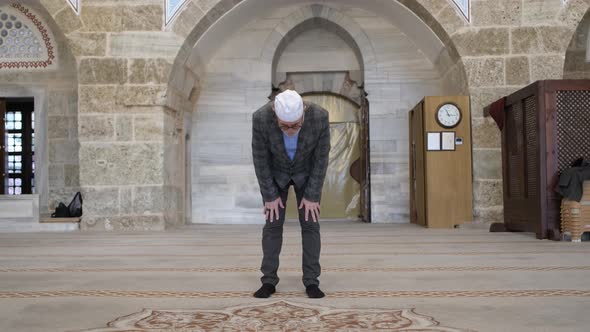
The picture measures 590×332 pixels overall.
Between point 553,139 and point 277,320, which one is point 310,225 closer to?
point 277,320

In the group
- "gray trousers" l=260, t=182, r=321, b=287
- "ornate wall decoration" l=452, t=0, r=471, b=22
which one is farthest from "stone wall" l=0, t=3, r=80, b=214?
"gray trousers" l=260, t=182, r=321, b=287

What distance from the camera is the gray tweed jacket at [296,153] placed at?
9.11 ft

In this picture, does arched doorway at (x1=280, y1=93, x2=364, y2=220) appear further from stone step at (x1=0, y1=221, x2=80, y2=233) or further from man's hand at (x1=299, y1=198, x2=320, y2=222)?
man's hand at (x1=299, y1=198, x2=320, y2=222)

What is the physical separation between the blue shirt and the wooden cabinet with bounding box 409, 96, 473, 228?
188 inches

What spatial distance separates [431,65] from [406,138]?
3.27 ft

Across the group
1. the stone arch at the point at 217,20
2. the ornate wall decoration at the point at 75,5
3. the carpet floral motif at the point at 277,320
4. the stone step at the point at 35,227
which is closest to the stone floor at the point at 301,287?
the carpet floral motif at the point at 277,320

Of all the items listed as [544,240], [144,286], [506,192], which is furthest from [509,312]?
[506,192]

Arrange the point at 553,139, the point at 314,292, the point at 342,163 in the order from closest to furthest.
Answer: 1. the point at 314,292
2. the point at 553,139
3. the point at 342,163

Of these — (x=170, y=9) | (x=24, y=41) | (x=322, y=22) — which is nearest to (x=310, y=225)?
(x=170, y=9)

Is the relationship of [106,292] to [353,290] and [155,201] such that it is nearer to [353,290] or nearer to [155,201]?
[353,290]

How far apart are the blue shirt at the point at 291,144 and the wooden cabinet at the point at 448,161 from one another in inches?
188

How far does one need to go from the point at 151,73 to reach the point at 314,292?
17.1 feet

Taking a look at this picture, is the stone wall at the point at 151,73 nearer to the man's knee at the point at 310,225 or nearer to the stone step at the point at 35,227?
the stone step at the point at 35,227

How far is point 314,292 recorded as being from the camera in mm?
2773
